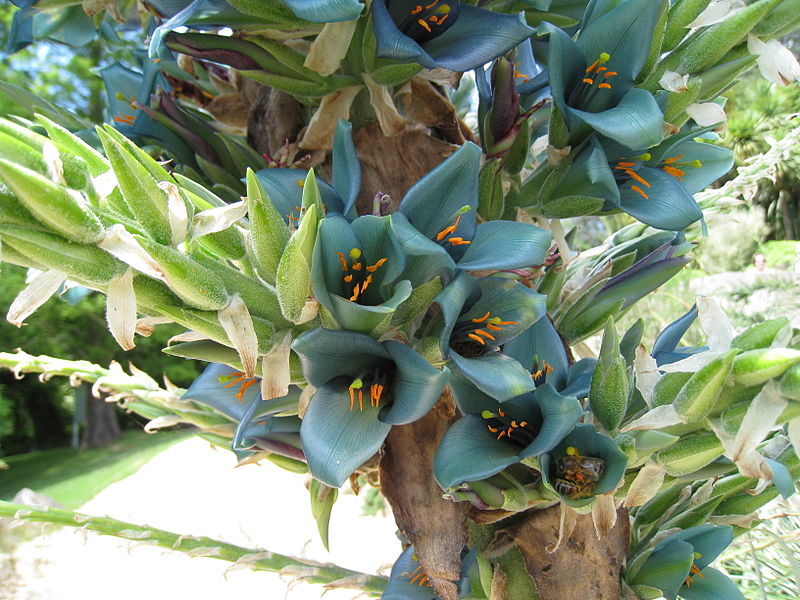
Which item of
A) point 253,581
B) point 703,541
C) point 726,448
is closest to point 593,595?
point 703,541

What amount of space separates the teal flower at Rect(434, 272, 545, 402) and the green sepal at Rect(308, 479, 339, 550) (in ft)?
0.62


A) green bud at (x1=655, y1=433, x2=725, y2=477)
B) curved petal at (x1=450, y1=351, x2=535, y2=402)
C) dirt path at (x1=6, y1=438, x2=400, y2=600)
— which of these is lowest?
dirt path at (x1=6, y1=438, x2=400, y2=600)

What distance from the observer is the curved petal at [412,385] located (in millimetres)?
303

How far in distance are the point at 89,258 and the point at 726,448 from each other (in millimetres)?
257

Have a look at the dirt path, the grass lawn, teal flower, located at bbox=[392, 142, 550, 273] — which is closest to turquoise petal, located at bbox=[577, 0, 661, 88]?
teal flower, located at bbox=[392, 142, 550, 273]

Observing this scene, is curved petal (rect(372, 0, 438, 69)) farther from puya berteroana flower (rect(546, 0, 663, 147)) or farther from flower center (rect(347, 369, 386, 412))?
flower center (rect(347, 369, 386, 412))

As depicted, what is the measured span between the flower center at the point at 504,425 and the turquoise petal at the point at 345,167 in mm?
144

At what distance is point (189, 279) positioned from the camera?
242 mm

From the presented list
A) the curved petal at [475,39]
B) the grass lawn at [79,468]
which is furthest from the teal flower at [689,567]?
the grass lawn at [79,468]

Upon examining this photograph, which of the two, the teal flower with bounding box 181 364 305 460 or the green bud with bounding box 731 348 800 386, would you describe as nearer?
the green bud with bounding box 731 348 800 386

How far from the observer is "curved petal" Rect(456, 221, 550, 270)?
32 centimetres

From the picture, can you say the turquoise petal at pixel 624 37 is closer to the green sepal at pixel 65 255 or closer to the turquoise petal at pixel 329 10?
the turquoise petal at pixel 329 10

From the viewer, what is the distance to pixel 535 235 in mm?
339

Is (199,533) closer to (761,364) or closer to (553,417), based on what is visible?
(553,417)
